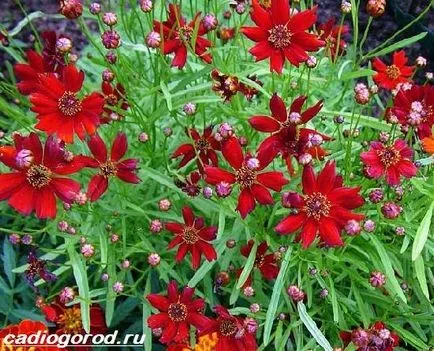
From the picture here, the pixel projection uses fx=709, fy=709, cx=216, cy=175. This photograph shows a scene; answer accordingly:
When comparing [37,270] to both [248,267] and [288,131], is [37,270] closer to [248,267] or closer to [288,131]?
[248,267]

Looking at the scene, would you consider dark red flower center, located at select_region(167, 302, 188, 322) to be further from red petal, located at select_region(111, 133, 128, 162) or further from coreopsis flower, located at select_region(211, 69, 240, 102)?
coreopsis flower, located at select_region(211, 69, 240, 102)

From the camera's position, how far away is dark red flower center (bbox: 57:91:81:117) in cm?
122

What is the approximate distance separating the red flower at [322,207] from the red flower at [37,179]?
0.37 m

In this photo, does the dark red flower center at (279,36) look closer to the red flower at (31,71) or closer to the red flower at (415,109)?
the red flower at (415,109)

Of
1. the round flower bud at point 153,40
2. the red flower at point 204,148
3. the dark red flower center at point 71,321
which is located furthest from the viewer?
the dark red flower center at point 71,321

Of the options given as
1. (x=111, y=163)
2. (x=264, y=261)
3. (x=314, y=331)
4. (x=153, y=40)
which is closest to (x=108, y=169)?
(x=111, y=163)

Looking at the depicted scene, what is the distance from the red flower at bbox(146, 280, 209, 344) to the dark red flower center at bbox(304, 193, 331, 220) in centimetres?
31

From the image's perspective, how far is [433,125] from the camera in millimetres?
1287

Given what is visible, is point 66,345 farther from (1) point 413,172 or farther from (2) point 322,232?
(1) point 413,172

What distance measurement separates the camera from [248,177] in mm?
1228

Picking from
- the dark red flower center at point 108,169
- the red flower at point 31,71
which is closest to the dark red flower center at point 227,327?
the dark red flower center at point 108,169

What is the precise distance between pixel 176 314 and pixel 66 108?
44 centimetres

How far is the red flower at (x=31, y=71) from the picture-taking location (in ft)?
4.55

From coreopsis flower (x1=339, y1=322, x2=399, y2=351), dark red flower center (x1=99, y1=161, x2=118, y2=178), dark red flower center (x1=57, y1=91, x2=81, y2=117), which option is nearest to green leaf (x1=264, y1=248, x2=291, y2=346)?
coreopsis flower (x1=339, y1=322, x2=399, y2=351)
